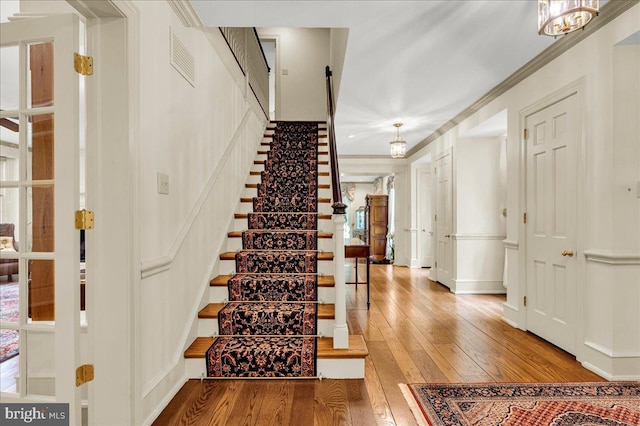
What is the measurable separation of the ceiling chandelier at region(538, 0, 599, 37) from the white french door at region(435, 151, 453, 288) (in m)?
3.58

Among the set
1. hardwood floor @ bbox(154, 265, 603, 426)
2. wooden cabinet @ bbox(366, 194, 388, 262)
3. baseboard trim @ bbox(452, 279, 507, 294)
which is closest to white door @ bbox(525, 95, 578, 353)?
hardwood floor @ bbox(154, 265, 603, 426)

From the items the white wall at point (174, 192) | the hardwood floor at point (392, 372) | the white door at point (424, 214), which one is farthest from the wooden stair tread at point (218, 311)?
the white door at point (424, 214)

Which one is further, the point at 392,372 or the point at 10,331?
the point at 392,372

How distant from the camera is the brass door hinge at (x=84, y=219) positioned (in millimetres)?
1561

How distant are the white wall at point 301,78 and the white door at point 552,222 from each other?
13.7 ft

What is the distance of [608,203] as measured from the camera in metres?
2.45

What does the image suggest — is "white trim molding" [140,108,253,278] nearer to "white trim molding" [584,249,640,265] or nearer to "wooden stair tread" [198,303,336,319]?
"wooden stair tread" [198,303,336,319]

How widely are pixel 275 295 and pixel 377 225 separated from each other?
6.88 m

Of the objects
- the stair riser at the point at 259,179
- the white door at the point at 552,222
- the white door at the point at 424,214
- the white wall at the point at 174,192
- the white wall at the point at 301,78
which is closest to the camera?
the white wall at the point at 174,192

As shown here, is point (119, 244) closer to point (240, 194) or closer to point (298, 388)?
point (298, 388)

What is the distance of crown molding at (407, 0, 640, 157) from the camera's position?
92.2 inches

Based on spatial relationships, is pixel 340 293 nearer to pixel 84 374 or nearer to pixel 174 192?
pixel 174 192

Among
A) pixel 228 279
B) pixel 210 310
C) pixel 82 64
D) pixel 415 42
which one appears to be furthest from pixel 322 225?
pixel 82 64

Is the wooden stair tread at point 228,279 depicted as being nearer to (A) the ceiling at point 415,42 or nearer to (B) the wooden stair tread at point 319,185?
(B) the wooden stair tread at point 319,185
